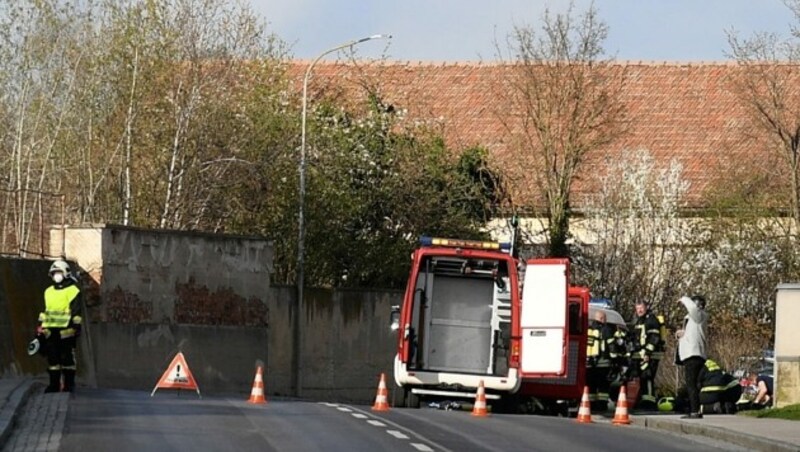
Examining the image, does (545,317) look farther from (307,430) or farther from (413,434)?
(307,430)

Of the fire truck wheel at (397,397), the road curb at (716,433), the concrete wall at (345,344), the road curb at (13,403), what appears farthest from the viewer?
the concrete wall at (345,344)

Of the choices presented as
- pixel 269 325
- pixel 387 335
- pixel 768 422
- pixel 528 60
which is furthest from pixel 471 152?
pixel 768 422

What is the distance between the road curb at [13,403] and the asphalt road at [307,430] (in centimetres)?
21

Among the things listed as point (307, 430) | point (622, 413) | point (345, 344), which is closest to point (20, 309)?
point (622, 413)

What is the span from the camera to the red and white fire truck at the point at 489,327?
27.9 metres

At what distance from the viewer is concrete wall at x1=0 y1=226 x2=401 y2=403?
107 feet

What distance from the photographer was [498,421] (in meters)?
22.8

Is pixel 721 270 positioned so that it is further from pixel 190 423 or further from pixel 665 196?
pixel 190 423

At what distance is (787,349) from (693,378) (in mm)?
3520

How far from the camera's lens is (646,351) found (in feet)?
98.4

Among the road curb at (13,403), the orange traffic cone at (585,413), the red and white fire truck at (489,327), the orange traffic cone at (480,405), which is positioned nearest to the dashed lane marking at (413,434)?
the orange traffic cone at (480,405)

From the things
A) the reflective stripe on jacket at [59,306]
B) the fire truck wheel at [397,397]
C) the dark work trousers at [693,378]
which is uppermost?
the reflective stripe on jacket at [59,306]

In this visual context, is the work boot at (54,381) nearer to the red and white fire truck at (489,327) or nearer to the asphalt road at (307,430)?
the asphalt road at (307,430)

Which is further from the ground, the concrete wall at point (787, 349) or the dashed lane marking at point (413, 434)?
the concrete wall at point (787, 349)
